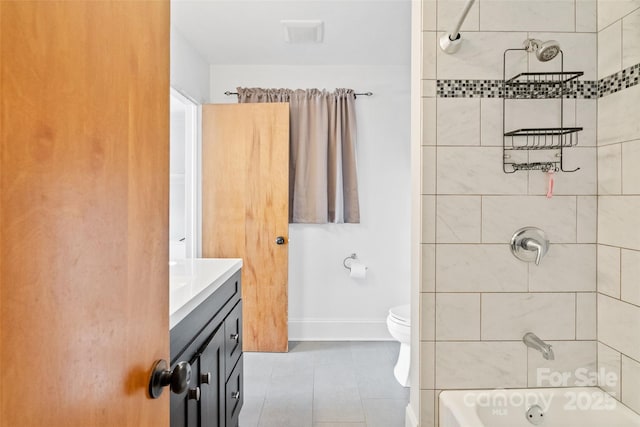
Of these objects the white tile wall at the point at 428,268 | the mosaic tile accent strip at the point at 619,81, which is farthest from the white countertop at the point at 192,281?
the mosaic tile accent strip at the point at 619,81

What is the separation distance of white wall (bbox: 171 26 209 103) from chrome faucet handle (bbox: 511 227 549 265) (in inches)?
89.0

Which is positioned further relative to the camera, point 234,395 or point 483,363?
point 234,395

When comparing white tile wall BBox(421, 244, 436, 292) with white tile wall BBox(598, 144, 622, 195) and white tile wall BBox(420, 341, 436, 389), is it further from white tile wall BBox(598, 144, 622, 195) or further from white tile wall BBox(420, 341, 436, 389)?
white tile wall BBox(598, 144, 622, 195)

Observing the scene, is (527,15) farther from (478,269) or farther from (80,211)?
(80,211)

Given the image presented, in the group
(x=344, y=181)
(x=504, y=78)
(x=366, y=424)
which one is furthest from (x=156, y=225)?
(x=344, y=181)

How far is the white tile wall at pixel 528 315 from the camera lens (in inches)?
59.6

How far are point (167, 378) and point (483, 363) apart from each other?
1258mm

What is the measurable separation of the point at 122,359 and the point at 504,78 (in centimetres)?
157

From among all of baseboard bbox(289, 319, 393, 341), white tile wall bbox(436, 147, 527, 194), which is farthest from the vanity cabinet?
baseboard bbox(289, 319, 393, 341)

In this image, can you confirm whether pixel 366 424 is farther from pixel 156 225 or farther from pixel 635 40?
pixel 635 40

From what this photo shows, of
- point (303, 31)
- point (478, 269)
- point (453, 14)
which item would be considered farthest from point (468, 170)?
point (303, 31)

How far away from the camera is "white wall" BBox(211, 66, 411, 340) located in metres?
3.31

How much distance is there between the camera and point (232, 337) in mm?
1849

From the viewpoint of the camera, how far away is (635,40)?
1337mm
